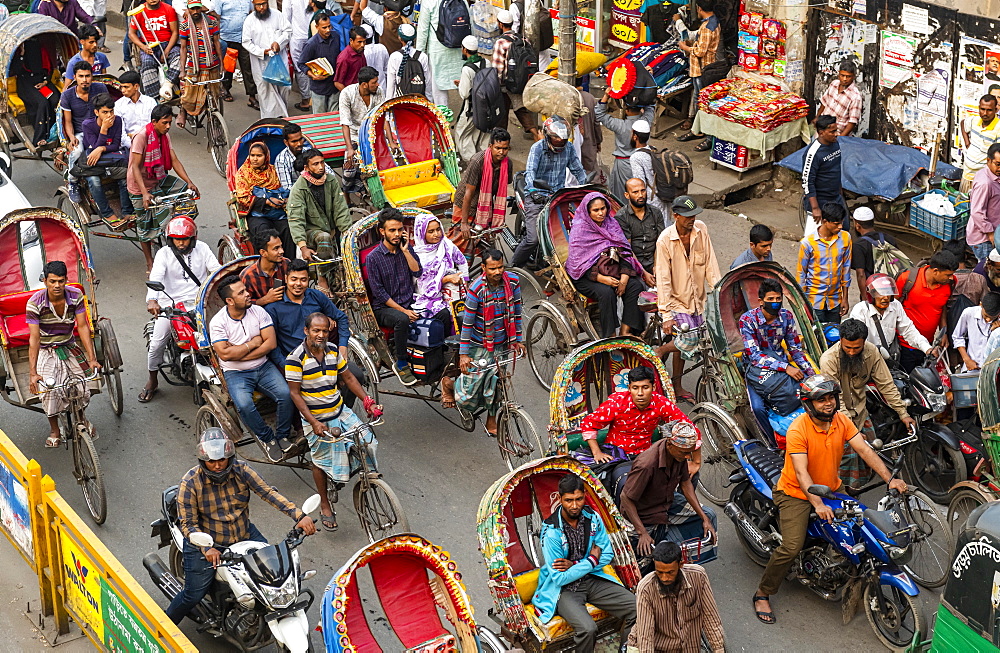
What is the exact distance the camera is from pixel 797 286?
10141 millimetres

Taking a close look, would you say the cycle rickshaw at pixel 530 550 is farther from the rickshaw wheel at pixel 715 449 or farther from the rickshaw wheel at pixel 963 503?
the rickshaw wheel at pixel 963 503

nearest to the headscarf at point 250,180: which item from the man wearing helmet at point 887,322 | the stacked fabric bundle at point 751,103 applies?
the man wearing helmet at point 887,322

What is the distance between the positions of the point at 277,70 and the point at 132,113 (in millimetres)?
2839

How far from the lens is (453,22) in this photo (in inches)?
614

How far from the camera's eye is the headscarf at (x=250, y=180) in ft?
40.1

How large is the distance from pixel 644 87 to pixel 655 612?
23.3 feet

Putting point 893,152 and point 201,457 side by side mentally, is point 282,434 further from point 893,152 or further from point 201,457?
point 893,152

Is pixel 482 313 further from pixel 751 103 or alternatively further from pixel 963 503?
pixel 751 103

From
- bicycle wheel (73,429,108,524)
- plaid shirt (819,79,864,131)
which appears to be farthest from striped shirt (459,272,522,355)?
plaid shirt (819,79,864,131)

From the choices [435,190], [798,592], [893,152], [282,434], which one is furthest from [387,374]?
[893,152]

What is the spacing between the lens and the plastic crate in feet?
42.3

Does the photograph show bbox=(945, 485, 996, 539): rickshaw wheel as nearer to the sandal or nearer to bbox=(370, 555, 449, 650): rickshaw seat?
the sandal

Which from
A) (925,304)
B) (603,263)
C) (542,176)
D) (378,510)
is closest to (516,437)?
(378,510)

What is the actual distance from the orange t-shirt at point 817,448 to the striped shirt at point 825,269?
8.33 feet
